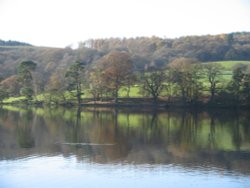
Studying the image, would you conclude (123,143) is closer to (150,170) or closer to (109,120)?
(150,170)

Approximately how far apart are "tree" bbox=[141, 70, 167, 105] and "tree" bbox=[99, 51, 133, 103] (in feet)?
13.8

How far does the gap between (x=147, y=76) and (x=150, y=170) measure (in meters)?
53.4

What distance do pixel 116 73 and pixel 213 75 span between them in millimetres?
18140

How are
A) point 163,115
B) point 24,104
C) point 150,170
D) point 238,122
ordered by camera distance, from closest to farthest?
point 150,170 < point 238,122 < point 163,115 < point 24,104

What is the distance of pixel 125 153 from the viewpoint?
35.7 m

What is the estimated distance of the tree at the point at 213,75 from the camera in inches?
3108

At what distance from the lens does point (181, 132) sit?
48281mm

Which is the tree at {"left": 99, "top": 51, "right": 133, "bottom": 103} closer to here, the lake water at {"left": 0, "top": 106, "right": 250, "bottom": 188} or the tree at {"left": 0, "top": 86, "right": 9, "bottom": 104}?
the tree at {"left": 0, "top": 86, "right": 9, "bottom": 104}

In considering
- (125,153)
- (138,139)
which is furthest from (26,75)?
(125,153)

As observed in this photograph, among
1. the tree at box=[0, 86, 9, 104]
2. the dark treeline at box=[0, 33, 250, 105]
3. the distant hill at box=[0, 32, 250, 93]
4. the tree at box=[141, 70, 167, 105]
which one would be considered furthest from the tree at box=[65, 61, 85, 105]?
the distant hill at box=[0, 32, 250, 93]

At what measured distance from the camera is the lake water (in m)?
27.1

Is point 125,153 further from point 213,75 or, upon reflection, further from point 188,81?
point 213,75

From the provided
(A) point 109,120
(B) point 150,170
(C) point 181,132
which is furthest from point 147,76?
→ (B) point 150,170

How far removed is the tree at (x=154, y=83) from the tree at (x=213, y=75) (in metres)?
7.76
